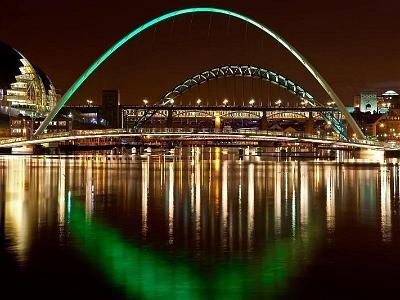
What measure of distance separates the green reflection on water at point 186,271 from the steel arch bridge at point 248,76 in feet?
368

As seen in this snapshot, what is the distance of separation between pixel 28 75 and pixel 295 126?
58.9m

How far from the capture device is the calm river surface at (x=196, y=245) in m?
14.4

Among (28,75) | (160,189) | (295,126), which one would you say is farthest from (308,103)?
(160,189)

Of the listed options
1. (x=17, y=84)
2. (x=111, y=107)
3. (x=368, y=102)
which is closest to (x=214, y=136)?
(x=111, y=107)

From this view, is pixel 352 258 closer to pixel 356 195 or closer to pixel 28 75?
pixel 356 195

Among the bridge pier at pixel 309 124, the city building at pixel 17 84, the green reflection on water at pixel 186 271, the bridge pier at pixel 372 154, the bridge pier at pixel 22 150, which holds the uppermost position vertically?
the city building at pixel 17 84

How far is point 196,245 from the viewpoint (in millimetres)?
19109

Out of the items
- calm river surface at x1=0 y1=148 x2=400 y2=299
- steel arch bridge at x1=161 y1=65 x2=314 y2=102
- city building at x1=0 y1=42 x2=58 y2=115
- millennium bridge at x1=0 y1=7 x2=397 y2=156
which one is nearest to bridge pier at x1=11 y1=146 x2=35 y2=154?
millennium bridge at x1=0 y1=7 x2=397 y2=156

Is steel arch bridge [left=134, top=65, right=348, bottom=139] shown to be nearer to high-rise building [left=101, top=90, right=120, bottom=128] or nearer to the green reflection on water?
high-rise building [left=101, top=90, right=120, bottom=128]

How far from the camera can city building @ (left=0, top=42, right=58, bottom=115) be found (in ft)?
537

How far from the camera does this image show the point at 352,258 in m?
17.6

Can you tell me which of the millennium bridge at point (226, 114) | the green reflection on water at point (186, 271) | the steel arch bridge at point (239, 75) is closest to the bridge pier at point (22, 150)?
the millennium bridge at point (226, 114)

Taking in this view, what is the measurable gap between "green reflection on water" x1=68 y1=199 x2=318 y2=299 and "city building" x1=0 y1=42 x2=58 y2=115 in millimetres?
146157

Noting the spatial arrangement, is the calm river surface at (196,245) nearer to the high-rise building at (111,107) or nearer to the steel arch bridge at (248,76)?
the steel arch bridge at (248,76)
